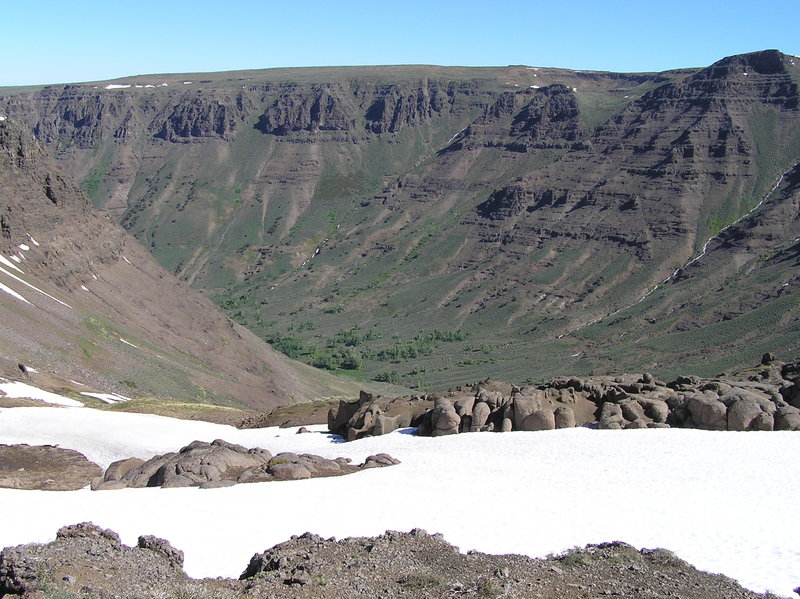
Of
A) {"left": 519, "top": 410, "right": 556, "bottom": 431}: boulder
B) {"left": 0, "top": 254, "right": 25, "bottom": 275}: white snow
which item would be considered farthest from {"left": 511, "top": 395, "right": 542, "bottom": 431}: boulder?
{"left": 0, "top": 254, "right": 25, "bottom": 275}: white snow

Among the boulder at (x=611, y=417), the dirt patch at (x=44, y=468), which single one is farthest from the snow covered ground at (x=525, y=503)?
the dirt patch at (x=44, y=468)

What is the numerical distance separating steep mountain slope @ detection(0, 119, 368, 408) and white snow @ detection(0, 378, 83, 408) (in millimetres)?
2953

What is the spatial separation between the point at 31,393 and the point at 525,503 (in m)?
44.1

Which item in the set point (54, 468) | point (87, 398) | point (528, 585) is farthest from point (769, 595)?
point (87, 398)

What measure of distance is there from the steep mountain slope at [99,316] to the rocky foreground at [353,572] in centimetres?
4830

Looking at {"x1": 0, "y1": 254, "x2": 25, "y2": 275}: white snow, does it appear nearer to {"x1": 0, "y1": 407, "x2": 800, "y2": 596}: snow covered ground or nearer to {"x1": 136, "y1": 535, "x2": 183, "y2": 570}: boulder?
{"x1": 0, "y1": 407, "x2": 800, "y2": 596}: snow covered ground

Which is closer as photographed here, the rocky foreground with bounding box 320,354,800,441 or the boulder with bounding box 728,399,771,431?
the boulder with bounding box 728,399,771,431

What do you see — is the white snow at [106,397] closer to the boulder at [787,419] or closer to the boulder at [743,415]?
the boulder at [743,415]

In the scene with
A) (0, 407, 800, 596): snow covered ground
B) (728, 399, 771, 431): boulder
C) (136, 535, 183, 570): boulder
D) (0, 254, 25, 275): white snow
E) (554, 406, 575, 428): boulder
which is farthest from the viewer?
(0, 254, 25, 275): white snow

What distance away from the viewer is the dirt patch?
40.3 metres

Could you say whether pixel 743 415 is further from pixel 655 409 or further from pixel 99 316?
pixel 99 316

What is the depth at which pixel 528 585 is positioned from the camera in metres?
24.0

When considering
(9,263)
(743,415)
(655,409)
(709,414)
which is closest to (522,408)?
(655,409)

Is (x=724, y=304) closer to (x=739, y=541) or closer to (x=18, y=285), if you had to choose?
(x=18, y=285)
